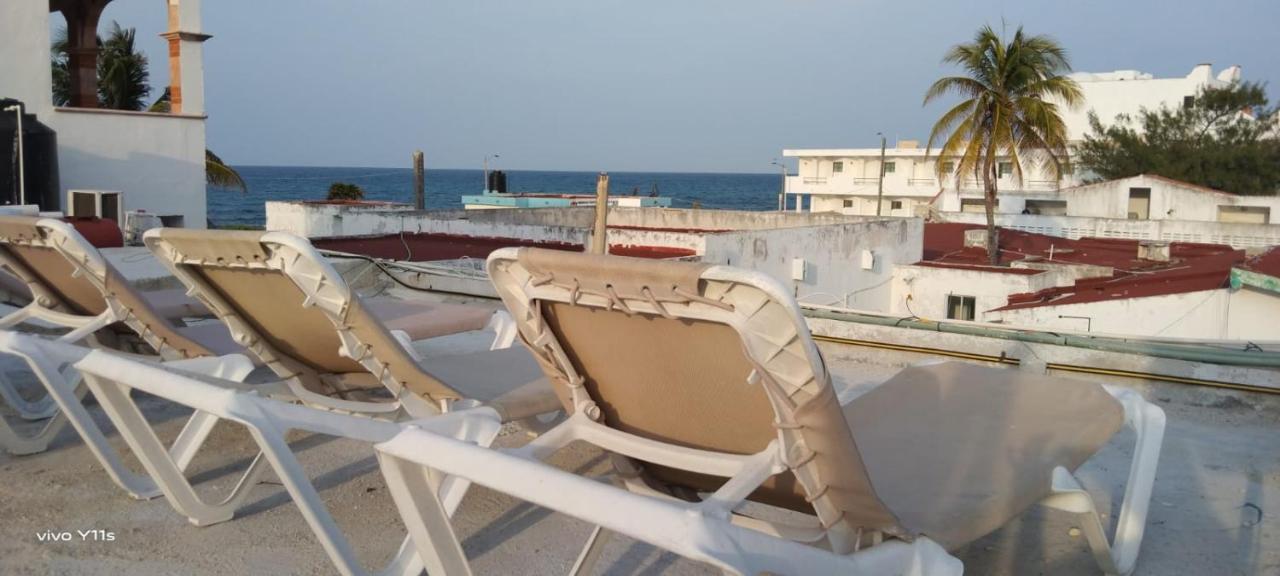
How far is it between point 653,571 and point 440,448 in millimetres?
1138

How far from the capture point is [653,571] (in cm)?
300

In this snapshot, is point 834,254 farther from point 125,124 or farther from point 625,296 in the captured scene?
point 625,296

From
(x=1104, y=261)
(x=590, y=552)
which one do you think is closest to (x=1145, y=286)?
(x=1104, y=261)

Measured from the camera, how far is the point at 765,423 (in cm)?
236

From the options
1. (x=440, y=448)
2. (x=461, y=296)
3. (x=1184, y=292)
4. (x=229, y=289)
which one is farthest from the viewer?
(x=1184, y=292)

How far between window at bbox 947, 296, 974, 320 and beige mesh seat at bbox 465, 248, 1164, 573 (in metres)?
20.6

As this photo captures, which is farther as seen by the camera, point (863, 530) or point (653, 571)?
point (653, 571)

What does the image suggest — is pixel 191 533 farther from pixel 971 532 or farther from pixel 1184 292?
pixel 1184 292

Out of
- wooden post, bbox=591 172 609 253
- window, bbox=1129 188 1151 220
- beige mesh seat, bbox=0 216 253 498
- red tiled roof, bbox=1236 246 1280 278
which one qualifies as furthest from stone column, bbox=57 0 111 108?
window, bbox=1129 188 1151 220

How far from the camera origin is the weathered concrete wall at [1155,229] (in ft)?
95.3

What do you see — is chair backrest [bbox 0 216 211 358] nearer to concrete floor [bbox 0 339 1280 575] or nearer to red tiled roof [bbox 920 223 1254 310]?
concrete floor [bbox 0 339 1280 575]

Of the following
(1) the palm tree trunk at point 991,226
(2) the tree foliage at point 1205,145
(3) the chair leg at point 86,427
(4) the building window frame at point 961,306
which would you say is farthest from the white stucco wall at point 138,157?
(2) the tree foliage at point 1205,145

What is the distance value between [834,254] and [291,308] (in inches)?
741

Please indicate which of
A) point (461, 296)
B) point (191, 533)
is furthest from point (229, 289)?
point (461, 296)
